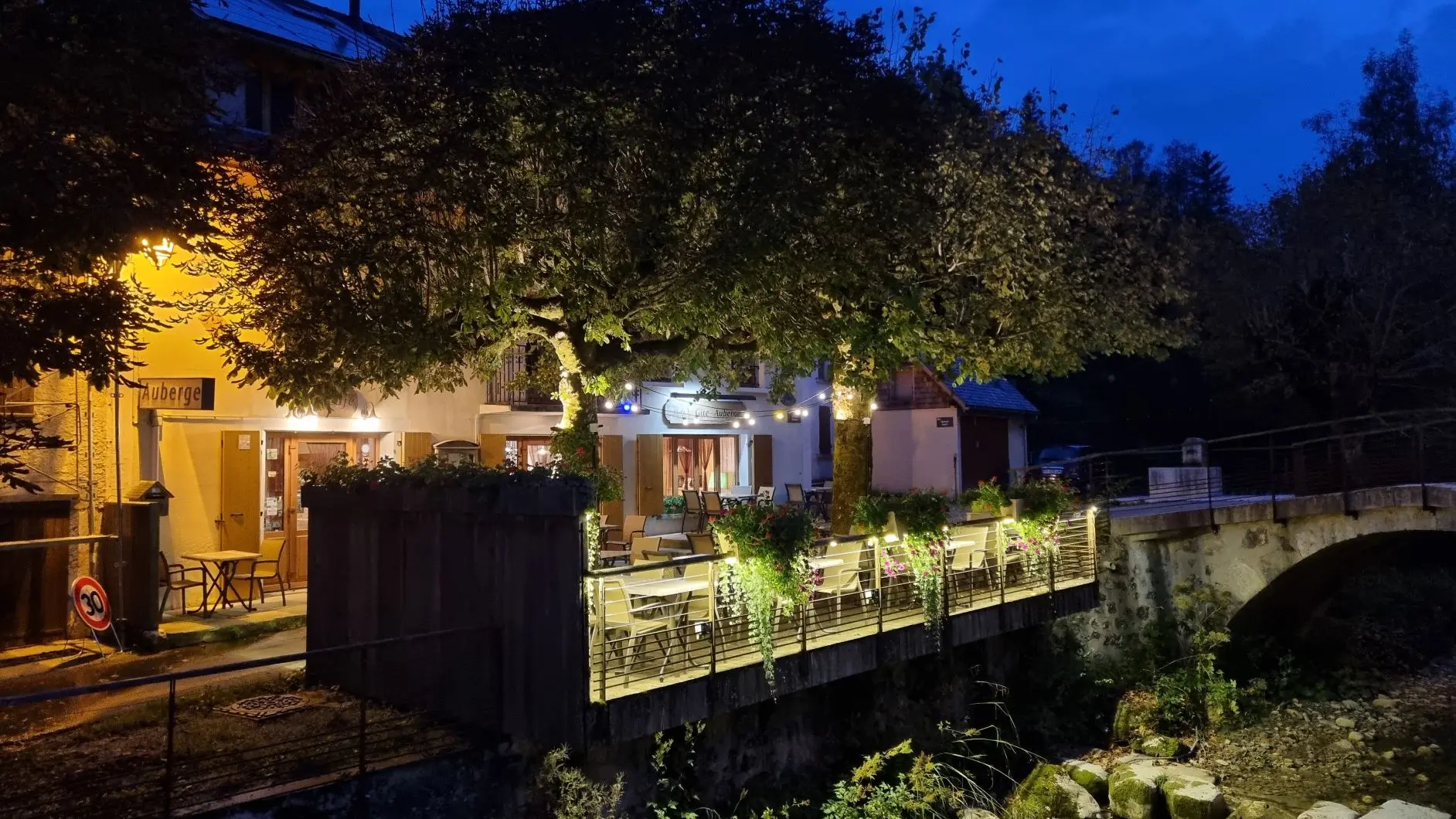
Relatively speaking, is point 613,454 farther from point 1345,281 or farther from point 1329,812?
point 1345,281

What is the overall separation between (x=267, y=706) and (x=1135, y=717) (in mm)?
10973

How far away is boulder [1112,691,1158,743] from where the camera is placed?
14047mm

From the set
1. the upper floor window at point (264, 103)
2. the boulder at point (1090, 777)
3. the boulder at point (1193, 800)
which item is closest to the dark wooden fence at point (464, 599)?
the upper floor window at point (264, 103)

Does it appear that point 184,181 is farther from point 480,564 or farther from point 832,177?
point 832,177

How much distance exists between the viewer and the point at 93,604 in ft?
35.7

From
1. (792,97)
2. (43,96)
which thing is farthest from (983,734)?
(43,96)

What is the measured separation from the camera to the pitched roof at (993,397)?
2711 cm

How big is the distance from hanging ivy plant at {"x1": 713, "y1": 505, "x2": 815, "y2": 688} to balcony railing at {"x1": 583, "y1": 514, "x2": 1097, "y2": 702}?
133mm

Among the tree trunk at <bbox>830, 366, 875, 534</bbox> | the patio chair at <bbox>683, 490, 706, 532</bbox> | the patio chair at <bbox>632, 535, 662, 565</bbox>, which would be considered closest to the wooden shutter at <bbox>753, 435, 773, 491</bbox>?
the patio chair at <bbox>683, 490, 706, 532</bbox>

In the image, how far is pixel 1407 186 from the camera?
26297 millimetres

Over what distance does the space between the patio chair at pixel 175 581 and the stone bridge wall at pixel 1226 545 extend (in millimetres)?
11298

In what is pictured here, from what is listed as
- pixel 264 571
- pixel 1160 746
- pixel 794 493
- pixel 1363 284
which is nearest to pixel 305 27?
pixel 264 571

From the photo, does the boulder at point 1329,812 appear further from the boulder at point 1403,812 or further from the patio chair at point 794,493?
the patio chair at point 794,493

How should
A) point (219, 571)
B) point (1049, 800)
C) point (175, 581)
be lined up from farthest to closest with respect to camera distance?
point (175, 581)
point (219, 571)
point (1049, 800)
